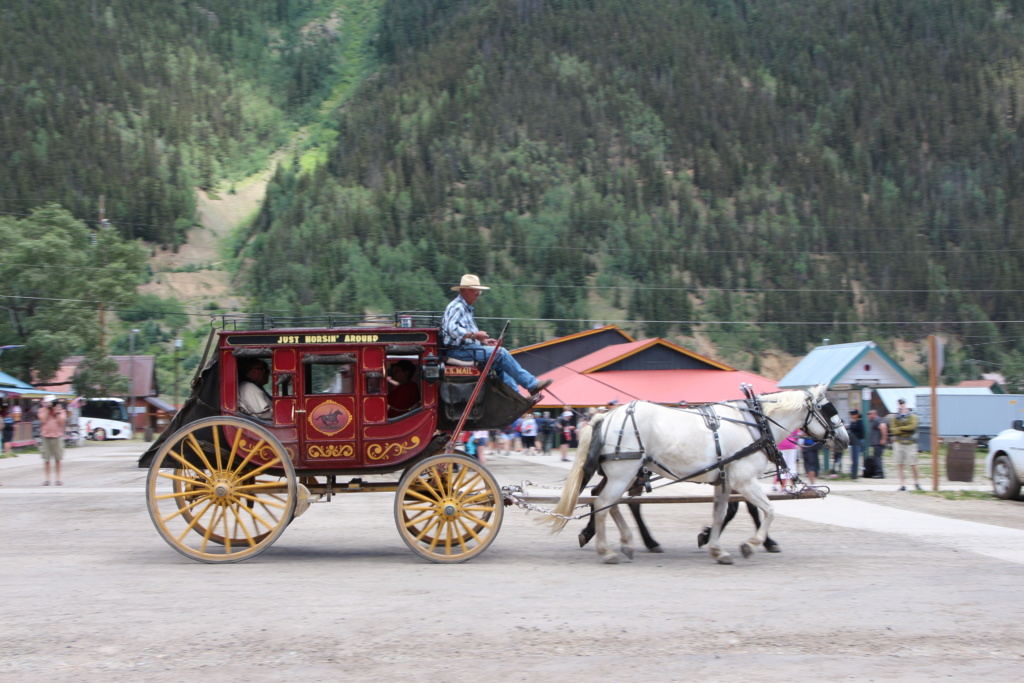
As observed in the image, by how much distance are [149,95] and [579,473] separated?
5569 inches

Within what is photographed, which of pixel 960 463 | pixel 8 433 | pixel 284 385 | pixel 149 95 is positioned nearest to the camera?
pixel 284 385

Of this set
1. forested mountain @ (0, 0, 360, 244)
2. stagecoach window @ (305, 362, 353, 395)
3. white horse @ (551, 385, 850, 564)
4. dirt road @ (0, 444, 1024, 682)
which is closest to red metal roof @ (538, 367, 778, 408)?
dirt road @ (0, 444, 1024, 682)

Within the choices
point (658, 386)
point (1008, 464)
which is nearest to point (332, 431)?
point (1008, 464)

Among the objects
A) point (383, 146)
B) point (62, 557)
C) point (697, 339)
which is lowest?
point (62, 557)

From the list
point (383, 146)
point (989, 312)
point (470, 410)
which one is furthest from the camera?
point (383, 146)

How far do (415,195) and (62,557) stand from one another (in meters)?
83.5

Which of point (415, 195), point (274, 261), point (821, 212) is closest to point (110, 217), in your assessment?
point (274, 261)

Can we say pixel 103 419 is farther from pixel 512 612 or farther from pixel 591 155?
pixel 591 155

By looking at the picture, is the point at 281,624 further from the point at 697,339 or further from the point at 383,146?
the point at 383,146

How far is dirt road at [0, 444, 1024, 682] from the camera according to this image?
6207mm

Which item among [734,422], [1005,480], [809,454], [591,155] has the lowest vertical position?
[1005,480]

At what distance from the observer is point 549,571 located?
9.35 meters

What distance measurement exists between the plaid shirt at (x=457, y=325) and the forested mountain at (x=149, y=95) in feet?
264

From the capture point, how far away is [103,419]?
52.6 meters
